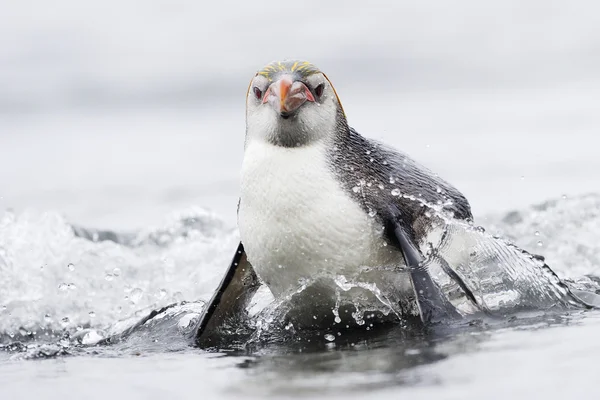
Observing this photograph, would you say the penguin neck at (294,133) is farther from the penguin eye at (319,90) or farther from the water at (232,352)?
the water at (232,352)

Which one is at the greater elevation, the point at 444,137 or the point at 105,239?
the point at 444,137

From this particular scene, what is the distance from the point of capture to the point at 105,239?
1130cm

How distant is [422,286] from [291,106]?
1.07 m

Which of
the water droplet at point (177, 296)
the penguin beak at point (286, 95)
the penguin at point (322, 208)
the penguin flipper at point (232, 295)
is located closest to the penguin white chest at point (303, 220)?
the penguin at point (322, 208)

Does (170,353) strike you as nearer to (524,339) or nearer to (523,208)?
(524,339)

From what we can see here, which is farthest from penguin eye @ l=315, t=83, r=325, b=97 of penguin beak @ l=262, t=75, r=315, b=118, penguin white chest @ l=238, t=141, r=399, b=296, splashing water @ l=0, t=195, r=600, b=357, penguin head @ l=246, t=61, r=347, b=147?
splashing water @ l=0, t=195, r=600, b=357

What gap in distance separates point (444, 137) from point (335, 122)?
508 inches

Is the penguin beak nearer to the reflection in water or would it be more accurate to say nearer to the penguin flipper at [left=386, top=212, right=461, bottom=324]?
the penguin flipper at [left=386, top=212, right=461, bottom=324]

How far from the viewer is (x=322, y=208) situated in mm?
5246

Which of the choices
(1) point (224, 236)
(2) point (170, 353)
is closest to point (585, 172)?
(1) point (224, 236)

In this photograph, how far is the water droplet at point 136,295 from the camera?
8617 millimetres

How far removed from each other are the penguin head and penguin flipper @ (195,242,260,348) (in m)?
0.79

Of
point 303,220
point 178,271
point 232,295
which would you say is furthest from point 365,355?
point 178,271

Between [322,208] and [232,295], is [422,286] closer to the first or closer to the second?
[322,208]
